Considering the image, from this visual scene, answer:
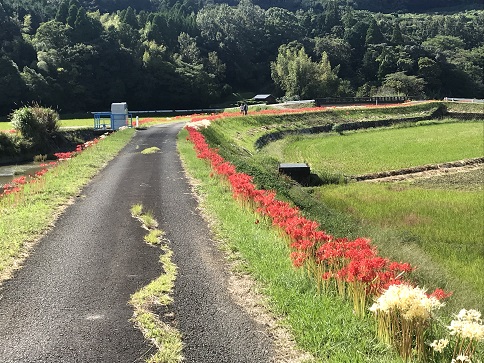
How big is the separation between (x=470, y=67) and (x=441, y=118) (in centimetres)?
5875

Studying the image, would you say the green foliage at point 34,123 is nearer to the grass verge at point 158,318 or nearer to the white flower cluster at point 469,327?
the grass verge at point 158,318

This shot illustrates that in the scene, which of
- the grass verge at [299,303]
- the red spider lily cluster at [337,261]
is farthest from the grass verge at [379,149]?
the red spider lily cluster at [337,261]

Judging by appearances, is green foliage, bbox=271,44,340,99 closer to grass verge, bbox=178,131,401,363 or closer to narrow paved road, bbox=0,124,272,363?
narrow paved road, bbox=0,124,272,363

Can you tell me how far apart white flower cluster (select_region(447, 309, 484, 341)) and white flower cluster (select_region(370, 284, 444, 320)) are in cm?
44

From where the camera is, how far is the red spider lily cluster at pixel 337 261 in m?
7.76

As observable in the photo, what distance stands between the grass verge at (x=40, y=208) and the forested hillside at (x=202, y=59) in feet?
166

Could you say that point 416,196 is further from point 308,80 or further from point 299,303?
point 308,80

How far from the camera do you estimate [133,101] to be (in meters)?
86.4

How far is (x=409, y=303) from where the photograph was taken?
6.16 meters

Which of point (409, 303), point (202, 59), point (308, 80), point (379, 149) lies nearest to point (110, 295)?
point (409, 303)

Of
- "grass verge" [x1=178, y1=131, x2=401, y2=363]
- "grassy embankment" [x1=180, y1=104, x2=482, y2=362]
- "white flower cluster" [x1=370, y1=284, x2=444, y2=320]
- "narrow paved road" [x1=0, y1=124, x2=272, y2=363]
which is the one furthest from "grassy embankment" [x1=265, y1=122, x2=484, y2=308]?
"narrow paved road" [x1=0, y1=124, x2=272, y2=363]

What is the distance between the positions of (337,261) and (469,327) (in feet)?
12.0

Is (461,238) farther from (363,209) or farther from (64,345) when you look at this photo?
(64,345)

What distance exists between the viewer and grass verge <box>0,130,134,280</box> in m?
11.3
